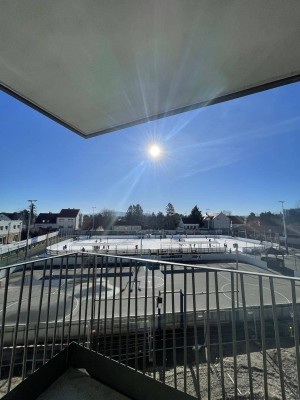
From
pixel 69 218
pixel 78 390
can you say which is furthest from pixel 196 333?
pixel 69 218

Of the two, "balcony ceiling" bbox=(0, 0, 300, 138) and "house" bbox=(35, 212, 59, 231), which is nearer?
"balcony ceiling" bbox=(0, 0, 300, 138)

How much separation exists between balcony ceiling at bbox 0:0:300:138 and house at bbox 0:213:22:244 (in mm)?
9778

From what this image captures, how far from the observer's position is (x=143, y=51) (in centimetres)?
128

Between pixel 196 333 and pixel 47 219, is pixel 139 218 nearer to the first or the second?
pixel 47 219

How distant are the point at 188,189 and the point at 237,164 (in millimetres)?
5965

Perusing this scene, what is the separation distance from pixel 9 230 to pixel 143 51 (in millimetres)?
11741

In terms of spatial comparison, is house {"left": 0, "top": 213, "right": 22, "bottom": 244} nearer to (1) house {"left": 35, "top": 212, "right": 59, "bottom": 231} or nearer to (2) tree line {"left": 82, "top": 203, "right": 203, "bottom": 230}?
(2) tree line {"left": 82, "top": 203, "right": 203, "bottom": 230}

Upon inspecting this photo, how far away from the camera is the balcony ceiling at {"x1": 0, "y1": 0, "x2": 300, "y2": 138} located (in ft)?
3.39

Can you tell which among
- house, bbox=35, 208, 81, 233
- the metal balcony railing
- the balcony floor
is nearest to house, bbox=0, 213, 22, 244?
the metal balcony railing

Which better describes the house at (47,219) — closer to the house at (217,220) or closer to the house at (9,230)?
the house at (9,230)

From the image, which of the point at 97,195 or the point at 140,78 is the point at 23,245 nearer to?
the point at 97,195

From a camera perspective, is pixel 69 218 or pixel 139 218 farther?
pixel 69 218

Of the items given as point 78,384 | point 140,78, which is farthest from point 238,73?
point 78,384

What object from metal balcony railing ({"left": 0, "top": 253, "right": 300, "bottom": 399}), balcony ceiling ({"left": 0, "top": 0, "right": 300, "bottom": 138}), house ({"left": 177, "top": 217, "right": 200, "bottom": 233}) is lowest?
metal balcony railing ({"left": 0, "top": 253, "right": 300, "bottom": 399})
